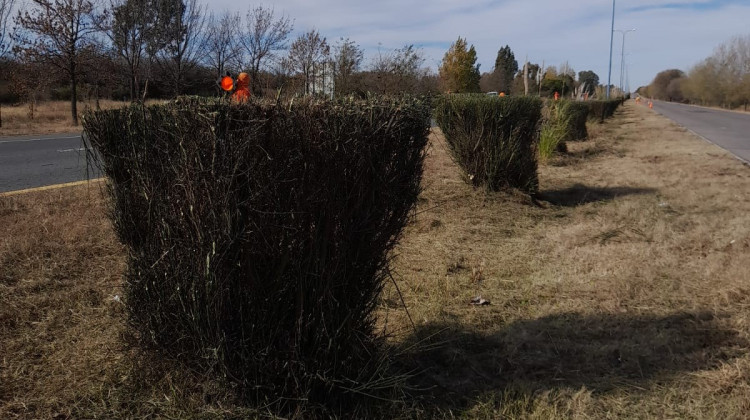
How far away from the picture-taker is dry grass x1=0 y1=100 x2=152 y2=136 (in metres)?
17.4

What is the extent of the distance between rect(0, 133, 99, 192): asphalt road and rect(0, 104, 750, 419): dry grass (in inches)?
60.5

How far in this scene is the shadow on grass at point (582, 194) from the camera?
8320 millimetres

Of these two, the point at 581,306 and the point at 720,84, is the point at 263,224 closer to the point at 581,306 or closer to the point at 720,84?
the point at 581,306

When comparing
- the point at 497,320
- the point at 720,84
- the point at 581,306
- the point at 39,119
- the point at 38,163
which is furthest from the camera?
the point at 720,84

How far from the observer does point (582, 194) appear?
28.9 ft

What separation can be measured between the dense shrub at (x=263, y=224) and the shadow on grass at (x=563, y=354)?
24.4 inches

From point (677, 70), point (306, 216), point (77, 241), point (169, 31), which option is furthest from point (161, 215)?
point (677, 70)

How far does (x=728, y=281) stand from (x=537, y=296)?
156 centimetres

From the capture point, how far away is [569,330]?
352 cm

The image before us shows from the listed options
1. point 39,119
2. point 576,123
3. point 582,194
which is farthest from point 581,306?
point 39,119

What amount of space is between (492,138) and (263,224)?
6231 mm

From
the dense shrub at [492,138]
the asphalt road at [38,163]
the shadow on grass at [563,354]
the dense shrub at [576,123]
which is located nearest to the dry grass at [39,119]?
the asphalt road at [38,163]

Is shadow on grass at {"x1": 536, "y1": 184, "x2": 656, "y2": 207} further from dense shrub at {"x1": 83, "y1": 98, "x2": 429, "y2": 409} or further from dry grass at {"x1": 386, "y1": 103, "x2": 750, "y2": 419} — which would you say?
dense shrub at {"x1": 83, "y1": 98, "x2": 429, "y2": 409}

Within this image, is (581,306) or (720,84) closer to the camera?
(581,306)
